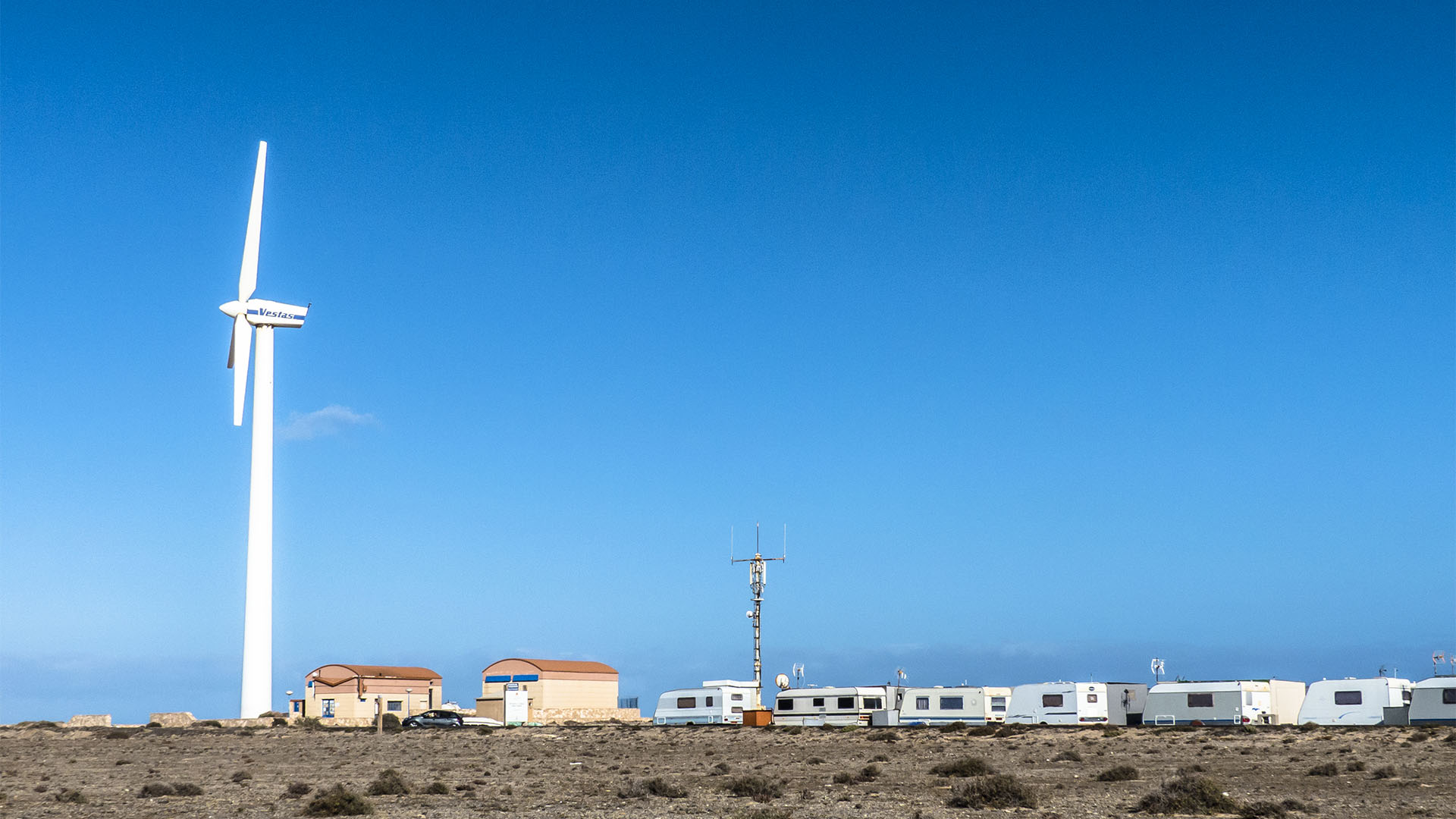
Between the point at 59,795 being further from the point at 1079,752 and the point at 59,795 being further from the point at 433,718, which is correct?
the point at 433,718

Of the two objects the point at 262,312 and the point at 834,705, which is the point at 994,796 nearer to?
the point at 834,705

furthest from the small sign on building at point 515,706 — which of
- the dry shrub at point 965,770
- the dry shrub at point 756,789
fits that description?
the dry shrub at point 756,789

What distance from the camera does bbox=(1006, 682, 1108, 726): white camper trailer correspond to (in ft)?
175

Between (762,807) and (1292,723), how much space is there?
3584 cm

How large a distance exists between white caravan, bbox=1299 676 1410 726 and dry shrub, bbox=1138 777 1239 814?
28671 mm

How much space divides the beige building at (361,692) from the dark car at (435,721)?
31.2 ft

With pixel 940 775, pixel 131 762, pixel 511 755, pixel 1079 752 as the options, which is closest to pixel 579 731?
pixel 511 755

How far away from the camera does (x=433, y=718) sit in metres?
65.4

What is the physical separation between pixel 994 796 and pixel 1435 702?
29812 mm

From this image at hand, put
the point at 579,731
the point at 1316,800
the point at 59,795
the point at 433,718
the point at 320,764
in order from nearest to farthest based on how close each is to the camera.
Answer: the point at 1316,800
the point at 59,795
the point at 320,764
the point at 579,731
the point at 433,718

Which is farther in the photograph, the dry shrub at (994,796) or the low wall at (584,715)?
the low wall at (584,715)

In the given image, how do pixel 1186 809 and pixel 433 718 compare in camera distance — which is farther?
pixel 433 718

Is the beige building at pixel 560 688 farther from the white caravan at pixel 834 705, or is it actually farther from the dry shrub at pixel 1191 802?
the dry shrub at pixel 1191 802

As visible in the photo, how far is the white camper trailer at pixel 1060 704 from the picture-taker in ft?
175
